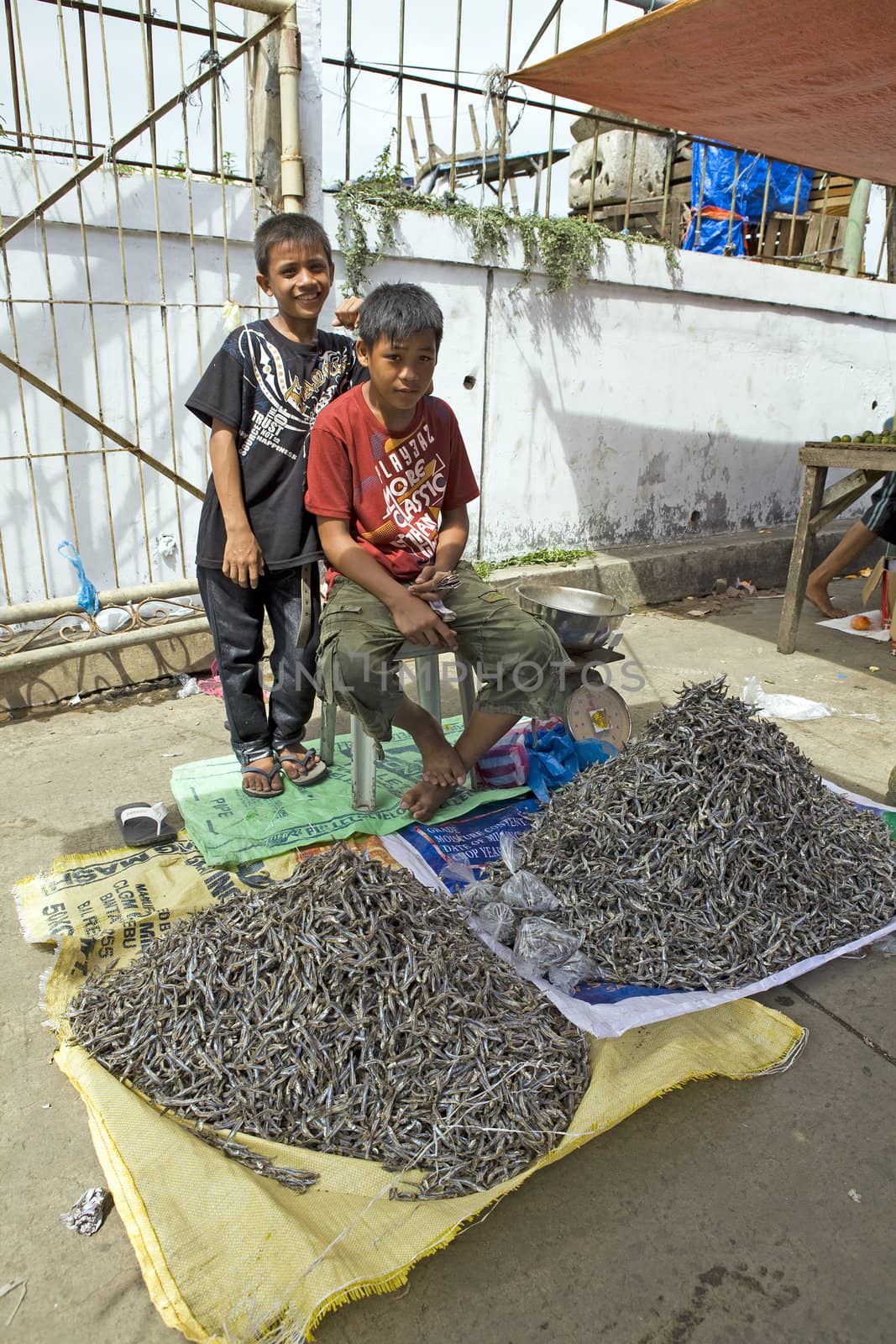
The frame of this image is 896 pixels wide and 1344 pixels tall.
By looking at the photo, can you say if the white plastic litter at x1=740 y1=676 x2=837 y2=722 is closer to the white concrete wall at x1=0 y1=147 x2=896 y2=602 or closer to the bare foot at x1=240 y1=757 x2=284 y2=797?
the white concrete wall at x1=0 y1=147 x2=896 y2=602

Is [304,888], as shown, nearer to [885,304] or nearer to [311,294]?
[311,294]

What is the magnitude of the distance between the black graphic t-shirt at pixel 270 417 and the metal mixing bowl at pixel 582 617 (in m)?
0.93

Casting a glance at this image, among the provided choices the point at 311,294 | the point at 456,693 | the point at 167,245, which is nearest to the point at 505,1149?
the point at 311,294

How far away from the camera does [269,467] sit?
123 inches

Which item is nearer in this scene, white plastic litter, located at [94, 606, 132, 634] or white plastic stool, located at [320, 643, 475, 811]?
white plastic stool, located at [320, 643, 475, 811]

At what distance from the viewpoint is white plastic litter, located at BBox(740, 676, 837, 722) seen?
454cm

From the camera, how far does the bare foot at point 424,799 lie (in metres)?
3.24

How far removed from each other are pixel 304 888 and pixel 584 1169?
0.93m

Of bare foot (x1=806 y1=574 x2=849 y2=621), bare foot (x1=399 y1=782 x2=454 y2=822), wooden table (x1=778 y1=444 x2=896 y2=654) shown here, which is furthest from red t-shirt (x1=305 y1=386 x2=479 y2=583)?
bare foot (x1=806 y1=574 x2=849 y2=621)

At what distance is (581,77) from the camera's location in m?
4.31

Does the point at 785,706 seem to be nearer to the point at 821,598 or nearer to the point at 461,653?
the point at 821,598

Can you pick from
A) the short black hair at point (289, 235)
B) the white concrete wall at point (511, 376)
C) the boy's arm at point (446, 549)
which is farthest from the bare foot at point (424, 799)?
the white concrete wall at point (511, 376)

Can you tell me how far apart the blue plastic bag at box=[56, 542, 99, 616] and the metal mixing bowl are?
2.30 m

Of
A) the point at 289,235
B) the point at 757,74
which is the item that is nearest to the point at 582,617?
the point at 289,235
